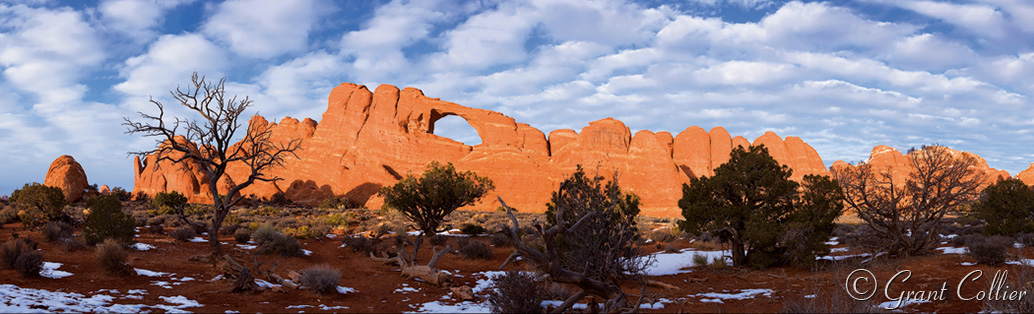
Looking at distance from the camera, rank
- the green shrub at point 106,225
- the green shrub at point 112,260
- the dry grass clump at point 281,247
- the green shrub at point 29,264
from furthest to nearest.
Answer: the dry grass clump at point 281,247
the green shrub at point 106,225
the green shrub at point 112,260
the green shrub at point 29,264

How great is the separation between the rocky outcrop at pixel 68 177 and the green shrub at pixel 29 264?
156 ft

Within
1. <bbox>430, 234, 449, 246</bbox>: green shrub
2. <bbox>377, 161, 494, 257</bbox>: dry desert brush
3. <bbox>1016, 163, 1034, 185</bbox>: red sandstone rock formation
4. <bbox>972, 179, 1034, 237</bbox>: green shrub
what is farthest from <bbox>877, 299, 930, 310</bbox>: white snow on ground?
<bbox>1016, 163, 1034, 185</bbox>: red sandstone rock formation

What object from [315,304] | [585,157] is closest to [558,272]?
[315,304]

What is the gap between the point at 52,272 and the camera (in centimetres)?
1134

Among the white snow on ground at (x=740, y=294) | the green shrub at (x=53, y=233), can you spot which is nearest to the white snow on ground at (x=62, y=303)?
the green shrub at (x=53, y=233)

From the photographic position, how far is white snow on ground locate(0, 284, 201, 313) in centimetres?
794

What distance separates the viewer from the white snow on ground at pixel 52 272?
36.0ft

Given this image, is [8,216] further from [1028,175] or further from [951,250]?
[1028,175]

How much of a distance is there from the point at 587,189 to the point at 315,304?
6.50 meters

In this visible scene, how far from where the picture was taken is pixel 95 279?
1103 cm

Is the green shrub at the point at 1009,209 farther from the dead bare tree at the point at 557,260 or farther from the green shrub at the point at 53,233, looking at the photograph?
the green shrub at the point at 53,233

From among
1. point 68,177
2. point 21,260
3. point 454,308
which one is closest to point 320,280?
point 454,308

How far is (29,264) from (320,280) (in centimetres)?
602

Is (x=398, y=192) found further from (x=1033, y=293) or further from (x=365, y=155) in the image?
(x=365, y=155)
